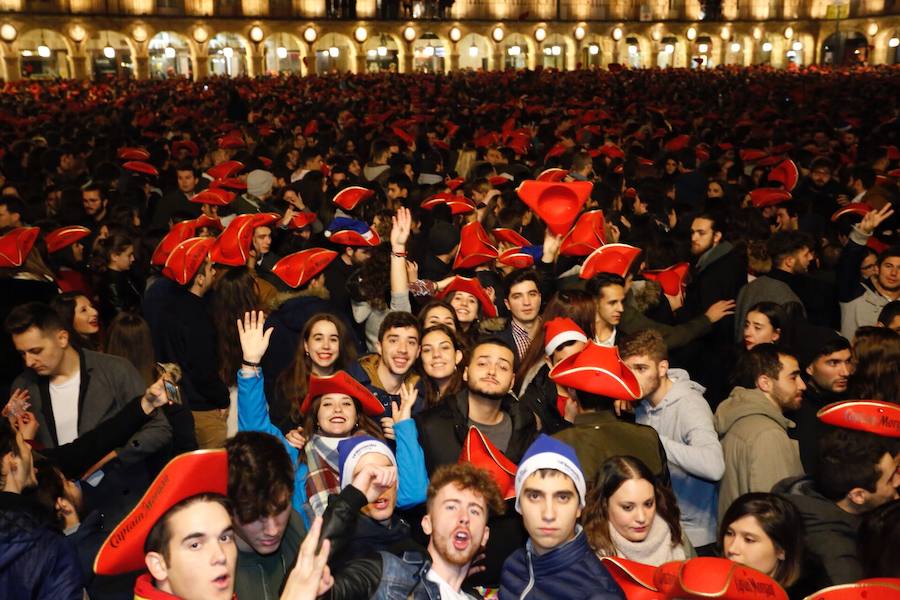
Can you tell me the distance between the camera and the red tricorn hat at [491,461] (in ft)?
13.5

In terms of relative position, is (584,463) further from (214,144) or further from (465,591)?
(214,144)

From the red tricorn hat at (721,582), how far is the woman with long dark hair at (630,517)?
0.83 meters

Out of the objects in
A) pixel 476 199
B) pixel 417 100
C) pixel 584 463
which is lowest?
pixel 584 463

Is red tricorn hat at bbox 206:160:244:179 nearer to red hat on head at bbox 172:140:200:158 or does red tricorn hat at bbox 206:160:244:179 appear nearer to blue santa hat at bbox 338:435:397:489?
red hat on head at bbox 172:140:200:158

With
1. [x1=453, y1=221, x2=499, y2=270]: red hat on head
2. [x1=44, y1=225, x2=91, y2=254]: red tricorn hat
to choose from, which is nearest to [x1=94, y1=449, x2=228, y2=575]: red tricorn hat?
[x1=453, y1=221, x2=499, y2=270]: red hat on head

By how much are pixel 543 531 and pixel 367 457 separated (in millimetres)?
711

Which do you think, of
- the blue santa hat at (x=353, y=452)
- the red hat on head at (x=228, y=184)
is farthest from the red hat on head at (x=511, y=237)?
the blue santa hat at (x=353, y=452)

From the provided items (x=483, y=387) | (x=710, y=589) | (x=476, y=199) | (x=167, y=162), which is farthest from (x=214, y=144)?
(x=710, y=589)

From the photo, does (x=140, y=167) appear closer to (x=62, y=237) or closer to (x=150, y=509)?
(x=62, y=237)

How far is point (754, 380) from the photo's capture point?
5.06 m

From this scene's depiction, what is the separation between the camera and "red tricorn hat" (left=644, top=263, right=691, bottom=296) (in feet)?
23.4

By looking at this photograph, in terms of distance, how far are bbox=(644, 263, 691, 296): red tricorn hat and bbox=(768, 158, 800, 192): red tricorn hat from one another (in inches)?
151

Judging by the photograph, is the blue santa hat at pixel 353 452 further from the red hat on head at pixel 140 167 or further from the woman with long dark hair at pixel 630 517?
the red hat on head at pixel 140 167

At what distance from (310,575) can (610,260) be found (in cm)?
397
